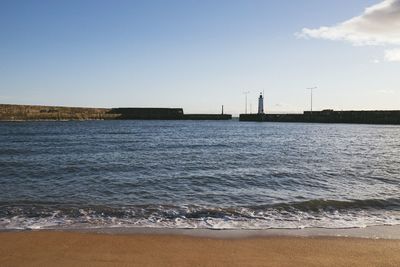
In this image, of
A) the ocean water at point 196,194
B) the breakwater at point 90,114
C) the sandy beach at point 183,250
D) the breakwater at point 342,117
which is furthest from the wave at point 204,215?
the breakwater at point 90,114

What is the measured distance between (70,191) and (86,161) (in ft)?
29.0

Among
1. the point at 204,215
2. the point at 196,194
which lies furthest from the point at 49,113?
the point at 204,215

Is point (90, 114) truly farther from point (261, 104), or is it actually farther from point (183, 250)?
point (183, 250)

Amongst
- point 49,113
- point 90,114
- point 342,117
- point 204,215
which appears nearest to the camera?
point 204,215

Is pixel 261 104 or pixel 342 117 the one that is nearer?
pixel 342 117

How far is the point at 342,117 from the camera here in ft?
369

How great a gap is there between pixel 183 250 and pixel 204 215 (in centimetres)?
313

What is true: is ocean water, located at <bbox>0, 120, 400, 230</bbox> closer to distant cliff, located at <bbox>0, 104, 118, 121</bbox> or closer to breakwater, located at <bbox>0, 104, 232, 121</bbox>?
distant cliff, located at <bbox>0, 104, 118, 121</bbox>

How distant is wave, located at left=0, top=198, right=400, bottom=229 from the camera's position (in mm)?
9203

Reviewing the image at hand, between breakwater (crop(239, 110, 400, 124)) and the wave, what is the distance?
9849 centimetres

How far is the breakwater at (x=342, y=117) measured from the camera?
10275 cm

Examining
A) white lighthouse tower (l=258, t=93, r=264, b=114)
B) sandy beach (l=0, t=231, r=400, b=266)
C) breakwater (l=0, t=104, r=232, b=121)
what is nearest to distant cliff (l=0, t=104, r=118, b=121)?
breakwater (l=0, t=104, r=232, b=121)

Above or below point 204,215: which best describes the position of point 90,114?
above

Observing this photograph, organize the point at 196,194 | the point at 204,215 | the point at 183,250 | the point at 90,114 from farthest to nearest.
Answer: the point at 90,114 < the point at 196,194 < the point at 204,215 < the point at 183,250
